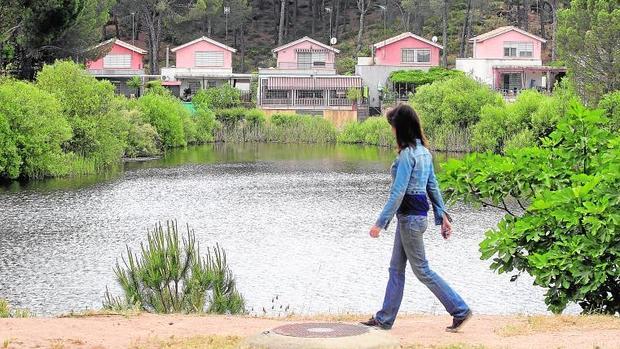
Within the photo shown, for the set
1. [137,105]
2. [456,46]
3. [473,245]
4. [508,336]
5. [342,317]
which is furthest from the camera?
[456,46]

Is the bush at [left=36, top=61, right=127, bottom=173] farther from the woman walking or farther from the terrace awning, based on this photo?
the woman walking

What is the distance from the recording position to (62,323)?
1255cm

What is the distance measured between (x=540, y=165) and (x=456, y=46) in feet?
309

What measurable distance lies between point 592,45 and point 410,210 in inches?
1772

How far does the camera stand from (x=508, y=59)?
3723 inches

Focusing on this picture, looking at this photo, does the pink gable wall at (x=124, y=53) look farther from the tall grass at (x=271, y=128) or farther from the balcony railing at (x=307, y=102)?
the tall grass at (x=271, y=128)

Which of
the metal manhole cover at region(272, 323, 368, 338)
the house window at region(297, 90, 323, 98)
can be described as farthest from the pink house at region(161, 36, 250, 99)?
the metal manhole cover at region(272, 323, 368, 338)

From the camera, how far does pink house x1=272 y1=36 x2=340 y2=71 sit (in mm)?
97750

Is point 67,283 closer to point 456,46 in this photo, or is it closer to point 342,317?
point 342,317

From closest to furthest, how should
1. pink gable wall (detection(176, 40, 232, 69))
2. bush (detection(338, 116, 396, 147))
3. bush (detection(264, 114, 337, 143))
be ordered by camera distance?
bush (detection(338, 116, 396, 147)) → bush (detection(264, 114, 337, 143)) → pink gable wall (detection(176, 40, 232, 69))

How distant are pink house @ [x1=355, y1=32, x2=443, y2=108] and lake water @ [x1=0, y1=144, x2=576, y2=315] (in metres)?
40.2

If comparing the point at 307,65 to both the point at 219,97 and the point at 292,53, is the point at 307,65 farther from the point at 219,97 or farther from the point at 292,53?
the point at 219,97

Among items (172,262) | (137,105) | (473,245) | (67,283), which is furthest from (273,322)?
(137,105)

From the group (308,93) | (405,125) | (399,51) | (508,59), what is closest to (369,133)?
(308,93)
